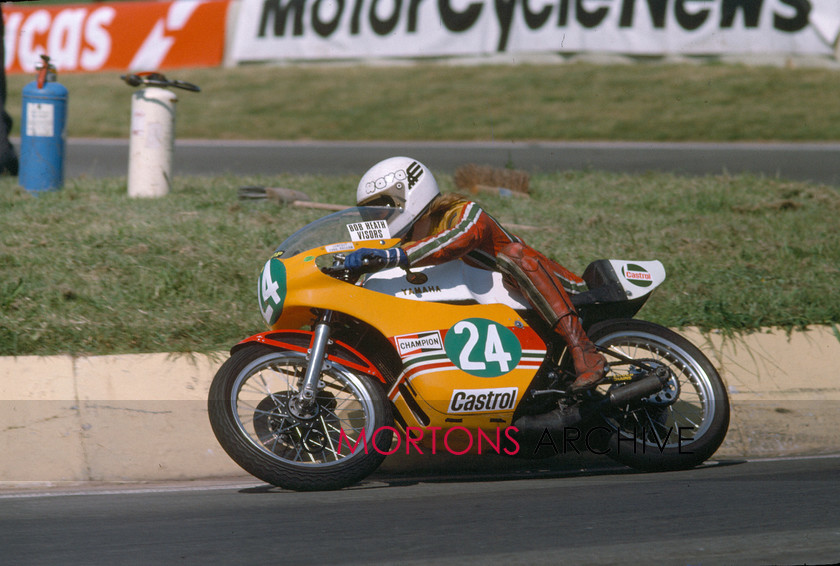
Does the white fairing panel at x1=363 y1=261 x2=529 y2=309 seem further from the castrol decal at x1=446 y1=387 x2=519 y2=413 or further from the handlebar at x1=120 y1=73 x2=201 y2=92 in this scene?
the handlebar at x1=120 y1=73 x2=201 y2=92

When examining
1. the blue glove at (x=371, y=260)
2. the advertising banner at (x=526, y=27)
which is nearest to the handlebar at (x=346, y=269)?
the blue glove at (x=371, y=260)

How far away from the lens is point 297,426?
16.6 feet

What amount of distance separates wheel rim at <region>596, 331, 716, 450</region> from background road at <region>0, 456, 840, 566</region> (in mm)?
229

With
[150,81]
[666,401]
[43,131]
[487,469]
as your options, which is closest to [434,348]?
[487,469]

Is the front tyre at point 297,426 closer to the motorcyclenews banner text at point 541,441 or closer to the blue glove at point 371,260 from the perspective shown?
the motorcyclenews banner text at point 541,441

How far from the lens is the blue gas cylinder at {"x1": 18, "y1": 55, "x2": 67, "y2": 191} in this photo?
32.7ft

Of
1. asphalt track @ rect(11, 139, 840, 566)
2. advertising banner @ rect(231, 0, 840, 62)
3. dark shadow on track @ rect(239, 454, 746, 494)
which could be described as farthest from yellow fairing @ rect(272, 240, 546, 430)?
advertising banner @ rect(231, 0, 840, 62)

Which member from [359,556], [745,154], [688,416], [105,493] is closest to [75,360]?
[105,493]

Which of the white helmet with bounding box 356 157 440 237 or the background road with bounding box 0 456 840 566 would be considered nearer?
the background road with bounding box 0 456 840 566

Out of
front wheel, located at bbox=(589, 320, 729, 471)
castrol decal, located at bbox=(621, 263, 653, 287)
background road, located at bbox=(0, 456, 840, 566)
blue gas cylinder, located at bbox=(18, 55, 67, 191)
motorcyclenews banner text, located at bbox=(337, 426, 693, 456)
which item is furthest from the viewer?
blue gas cylinder, located at bbox=(18, 55, 67, 191)

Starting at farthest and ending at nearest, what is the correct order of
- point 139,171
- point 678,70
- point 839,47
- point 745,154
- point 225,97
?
point 225,97
point 678,70
point 839,47
point 745,154
point 139,171

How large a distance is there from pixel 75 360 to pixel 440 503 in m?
2.39

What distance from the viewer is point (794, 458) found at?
19.6ft

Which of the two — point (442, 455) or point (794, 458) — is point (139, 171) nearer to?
point (442, 455)
